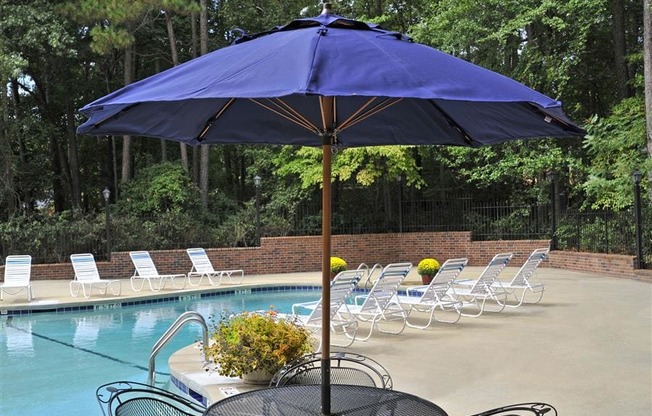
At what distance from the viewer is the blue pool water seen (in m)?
6.62

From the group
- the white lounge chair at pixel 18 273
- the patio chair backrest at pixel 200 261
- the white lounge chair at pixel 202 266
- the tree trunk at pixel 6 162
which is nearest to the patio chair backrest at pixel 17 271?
the white lounge chair at pixel 18 273

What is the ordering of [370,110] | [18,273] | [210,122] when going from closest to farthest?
[370,110], [210,122], [18,273]

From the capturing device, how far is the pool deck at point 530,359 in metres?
5.45

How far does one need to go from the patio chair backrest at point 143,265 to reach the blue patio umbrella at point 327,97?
33.5 ft

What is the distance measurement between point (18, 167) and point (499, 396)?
2020 centimetres

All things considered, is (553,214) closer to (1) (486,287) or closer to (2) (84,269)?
(1) (486,287)

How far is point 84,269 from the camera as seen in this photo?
13320 mm

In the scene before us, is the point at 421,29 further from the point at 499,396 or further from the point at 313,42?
the point at 313,42

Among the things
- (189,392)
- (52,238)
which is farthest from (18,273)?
(189,392)

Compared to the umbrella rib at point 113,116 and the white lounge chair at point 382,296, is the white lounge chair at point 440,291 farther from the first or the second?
the umbrella rib at point 113,116

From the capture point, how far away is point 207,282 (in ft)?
51.1

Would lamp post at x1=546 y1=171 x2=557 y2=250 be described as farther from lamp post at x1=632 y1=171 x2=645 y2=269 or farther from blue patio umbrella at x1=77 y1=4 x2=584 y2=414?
blue patio umbrella at x1=77 y1=4 x2=584 y2=414

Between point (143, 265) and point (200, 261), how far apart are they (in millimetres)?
1366

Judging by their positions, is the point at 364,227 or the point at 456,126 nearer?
the point at 456,126
